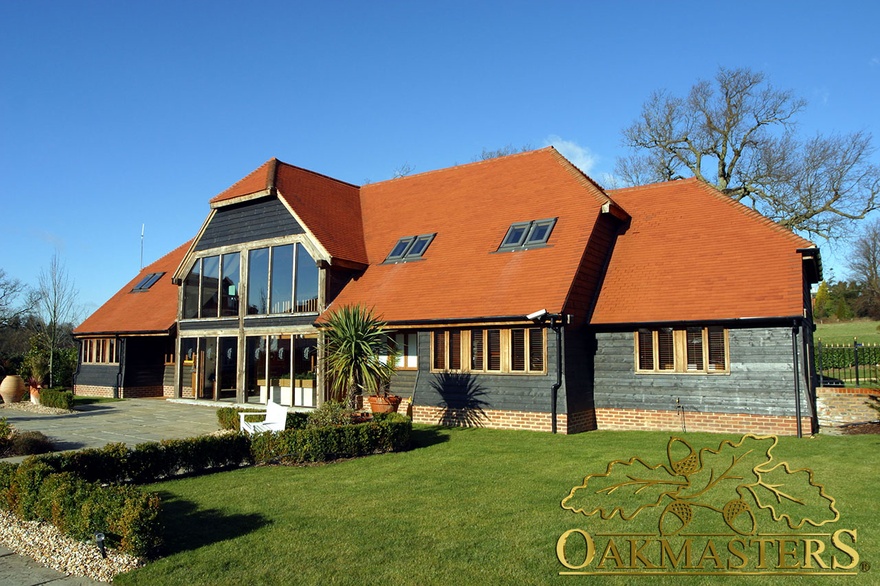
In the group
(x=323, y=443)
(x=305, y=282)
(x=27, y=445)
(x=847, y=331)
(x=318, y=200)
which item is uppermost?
(x=318, y=200)

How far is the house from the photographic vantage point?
648 inches

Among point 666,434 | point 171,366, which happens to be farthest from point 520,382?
point 171,366

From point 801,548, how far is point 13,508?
9704 mm

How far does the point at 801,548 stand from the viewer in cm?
699

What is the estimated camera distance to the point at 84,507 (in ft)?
24.8

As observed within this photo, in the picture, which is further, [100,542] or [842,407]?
[842,407]

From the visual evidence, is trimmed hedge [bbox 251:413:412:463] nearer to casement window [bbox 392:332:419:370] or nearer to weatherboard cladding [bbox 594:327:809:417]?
casement window [bbox 392:332:419:370]

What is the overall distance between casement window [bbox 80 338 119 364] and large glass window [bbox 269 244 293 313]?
33.6 ft

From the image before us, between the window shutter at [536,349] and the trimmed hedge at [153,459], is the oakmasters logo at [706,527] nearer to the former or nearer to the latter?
the window shutter at [536,349]

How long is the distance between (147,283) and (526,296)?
74.0ft

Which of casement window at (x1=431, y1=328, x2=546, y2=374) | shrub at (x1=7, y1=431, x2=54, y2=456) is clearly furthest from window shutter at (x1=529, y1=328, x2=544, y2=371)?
shrub at (x1=7, y1=431, x2=54, y2=456)

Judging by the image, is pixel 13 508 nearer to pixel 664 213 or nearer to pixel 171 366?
pixel 664 213

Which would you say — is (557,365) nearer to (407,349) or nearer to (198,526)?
(407,349)

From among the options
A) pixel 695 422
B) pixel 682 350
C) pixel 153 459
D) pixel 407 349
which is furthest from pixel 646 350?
pixel 153 459
